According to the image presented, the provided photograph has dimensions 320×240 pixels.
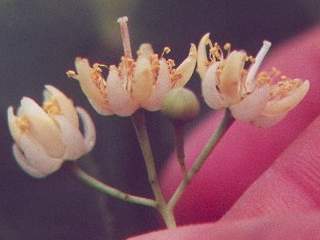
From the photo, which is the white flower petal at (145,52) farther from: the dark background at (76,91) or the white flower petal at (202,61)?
the dark background at (76,91)

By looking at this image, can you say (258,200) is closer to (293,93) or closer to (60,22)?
(293,93)

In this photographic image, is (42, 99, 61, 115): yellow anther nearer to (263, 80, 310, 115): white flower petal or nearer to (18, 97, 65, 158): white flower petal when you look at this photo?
(18, 97, 65, 158): white flower petal

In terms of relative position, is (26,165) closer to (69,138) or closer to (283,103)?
(69,138)

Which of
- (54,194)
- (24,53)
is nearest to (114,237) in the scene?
(54,194)

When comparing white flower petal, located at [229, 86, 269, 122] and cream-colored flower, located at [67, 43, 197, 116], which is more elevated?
cream-colored flower, located at [67, 43, 197, 116]

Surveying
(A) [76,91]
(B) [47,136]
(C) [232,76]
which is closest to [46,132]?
(B) [47,136]

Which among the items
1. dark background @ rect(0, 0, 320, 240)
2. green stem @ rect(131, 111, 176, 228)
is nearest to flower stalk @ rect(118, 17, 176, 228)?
green stem @ rect(131, 111, 176, 228)

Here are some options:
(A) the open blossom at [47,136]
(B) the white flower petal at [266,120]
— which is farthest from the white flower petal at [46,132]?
(B) the white flower petal at [266,120]
